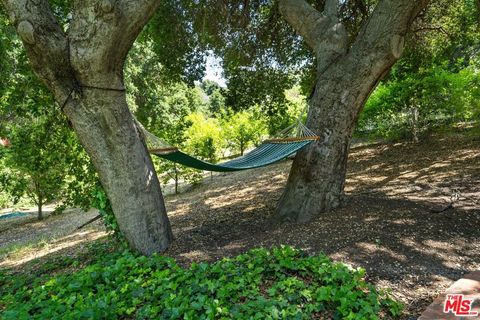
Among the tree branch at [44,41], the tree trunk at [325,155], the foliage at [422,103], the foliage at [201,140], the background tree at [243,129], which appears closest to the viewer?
the tree branch at [44,41]

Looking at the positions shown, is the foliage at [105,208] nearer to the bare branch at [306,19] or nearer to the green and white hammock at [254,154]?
the green and white hammock at [254,154]

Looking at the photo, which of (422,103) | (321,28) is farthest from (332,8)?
(422,103)

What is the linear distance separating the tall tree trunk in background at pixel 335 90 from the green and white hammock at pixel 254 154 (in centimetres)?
A: 13

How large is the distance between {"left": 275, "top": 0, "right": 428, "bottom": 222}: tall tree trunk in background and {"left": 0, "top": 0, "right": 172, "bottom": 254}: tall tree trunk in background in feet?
4.06

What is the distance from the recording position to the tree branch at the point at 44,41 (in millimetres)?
2178

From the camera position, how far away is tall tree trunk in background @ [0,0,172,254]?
2217 mm

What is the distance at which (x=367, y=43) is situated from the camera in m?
2.88

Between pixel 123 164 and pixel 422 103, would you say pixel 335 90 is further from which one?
pixel 422 103

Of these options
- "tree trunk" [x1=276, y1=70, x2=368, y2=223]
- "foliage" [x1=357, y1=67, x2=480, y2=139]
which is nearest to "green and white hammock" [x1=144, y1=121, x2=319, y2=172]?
"tree trunk" [x1=276, y1=70, x2=368, y2=223]

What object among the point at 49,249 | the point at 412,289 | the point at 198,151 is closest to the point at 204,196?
the point at 198,151

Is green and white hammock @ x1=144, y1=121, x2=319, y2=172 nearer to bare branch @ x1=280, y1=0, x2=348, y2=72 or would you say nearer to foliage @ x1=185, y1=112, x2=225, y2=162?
bare branch @ x1=280, y1=0, x2=348, y2=72

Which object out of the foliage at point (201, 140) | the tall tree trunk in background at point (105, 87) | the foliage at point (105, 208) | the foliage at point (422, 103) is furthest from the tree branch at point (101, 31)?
the foliage at point (201, 140)

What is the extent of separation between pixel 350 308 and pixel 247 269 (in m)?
0.63

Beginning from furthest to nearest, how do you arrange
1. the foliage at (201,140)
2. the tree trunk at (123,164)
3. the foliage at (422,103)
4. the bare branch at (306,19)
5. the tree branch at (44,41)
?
the foliage at (201,140) → the foliage at (422,103) → the bare branch at (306,19) → the tree trunk at (123,164) → the tree branch at (44,41)
